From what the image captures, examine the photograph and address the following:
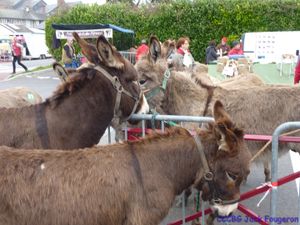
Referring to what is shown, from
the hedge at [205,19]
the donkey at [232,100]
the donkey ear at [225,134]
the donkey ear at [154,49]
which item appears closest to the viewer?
the donkey ear at [225,134]

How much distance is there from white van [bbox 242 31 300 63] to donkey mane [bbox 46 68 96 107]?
1244 centimetres

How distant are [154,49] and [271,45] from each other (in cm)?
1160

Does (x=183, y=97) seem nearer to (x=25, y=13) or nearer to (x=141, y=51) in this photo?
(x=141, y=51)

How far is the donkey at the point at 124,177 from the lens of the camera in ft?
8.11

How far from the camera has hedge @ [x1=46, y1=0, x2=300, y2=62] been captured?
67.4ft

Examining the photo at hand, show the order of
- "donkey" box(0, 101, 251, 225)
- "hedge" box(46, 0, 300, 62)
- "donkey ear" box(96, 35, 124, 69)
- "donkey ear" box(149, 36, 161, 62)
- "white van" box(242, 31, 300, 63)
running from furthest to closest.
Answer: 1. "hedge" box(46, 0, 300, 62)
2. "white van" box(242, 31, 300, 63)
3. "donkey ear" box(149, 36, 161, 62)
4. "donkey ear" box(96, 35, 124, 69)
5. "donkey" box(0, 101, 251, 225)

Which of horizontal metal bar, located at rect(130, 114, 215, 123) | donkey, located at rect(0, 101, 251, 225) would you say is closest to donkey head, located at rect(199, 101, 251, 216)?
donkey, located at rect(0, 101, 251, 225)

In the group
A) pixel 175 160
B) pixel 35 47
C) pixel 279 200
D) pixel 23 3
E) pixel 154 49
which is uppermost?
pixel 23 3

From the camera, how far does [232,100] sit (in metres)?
4.56

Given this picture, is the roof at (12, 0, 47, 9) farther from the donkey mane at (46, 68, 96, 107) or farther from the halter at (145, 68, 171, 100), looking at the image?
the donkey mane at (46, 68, 96, 107)

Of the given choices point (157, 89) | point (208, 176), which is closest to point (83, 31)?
point (157, 89)

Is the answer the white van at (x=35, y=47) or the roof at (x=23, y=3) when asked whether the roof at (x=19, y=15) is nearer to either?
the roof at (x=23, y=3)

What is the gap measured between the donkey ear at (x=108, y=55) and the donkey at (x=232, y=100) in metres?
1.42

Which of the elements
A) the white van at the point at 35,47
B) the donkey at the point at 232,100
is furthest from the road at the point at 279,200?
the white van at the point at 35,47
